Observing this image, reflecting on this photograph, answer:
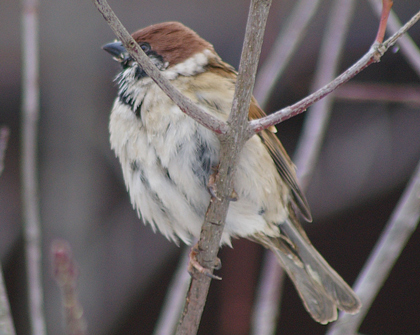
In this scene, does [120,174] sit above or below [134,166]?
below

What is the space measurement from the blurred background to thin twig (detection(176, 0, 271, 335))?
2.02 m

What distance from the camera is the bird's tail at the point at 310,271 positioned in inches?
102

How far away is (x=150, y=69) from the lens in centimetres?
138

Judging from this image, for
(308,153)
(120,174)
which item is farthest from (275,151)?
(120,174)

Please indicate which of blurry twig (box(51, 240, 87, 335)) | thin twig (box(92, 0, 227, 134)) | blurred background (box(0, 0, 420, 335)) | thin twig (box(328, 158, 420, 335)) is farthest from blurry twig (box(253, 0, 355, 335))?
blurred background (box(0, 0, 420, 335))

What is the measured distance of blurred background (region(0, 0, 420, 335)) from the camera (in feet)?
13.3

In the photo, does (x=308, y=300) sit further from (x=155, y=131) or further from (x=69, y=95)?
(x=69, y=95)

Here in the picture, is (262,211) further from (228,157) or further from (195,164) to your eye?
(228,157)

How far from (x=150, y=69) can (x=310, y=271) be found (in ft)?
5.29

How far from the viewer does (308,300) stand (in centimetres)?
268

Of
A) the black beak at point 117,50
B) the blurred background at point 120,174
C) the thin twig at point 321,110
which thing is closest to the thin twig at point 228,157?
the thin twig at point 321,110

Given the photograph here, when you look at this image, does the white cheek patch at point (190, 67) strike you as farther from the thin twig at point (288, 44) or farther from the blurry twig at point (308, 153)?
the blurry twig at point (308, 153)

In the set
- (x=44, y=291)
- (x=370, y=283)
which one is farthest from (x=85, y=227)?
(x=370, y=283)

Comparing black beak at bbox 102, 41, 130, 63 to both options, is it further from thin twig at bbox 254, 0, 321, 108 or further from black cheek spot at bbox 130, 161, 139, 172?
thin twig at bbox 254, 0, 321, 108
